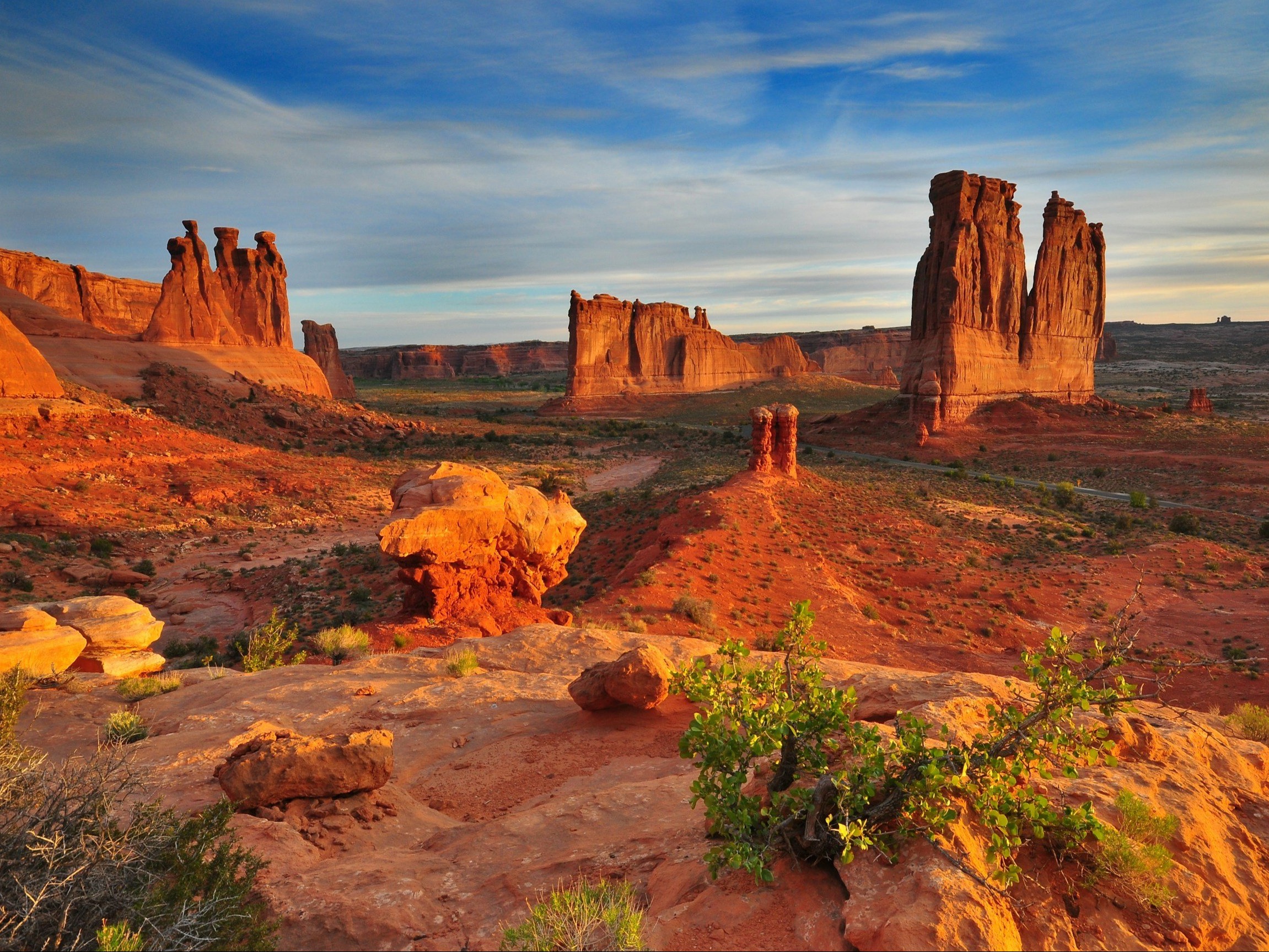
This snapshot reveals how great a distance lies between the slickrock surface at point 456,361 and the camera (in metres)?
161

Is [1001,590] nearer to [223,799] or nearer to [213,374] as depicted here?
[223,799]

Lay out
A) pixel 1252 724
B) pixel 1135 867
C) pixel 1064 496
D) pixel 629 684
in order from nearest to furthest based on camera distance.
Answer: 1. pixel 1135 867
2. pixel 1252 724
3. pixel 629 684
4. pixel 1064 496

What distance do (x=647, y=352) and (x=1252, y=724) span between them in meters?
88.7

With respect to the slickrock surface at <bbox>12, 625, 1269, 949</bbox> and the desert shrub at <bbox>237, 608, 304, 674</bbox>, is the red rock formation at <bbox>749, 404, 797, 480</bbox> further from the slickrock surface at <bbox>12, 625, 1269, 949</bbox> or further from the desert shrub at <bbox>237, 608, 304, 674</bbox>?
the desert shrub at <bbox>237, 608, 304, 674</bbox>

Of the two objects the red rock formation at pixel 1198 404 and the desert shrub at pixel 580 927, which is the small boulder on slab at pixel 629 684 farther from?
the red rock formation at pixel 1198 404

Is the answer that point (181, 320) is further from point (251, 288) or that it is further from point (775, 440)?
point (775, 440)

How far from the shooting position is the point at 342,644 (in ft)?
43.0

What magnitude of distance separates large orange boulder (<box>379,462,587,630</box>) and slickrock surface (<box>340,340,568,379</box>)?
137 metres

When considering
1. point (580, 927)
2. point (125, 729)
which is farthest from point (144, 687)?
point (580, 927)

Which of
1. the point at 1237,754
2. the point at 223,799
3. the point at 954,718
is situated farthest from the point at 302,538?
the point at 1237,754

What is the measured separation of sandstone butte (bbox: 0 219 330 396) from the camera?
141ft

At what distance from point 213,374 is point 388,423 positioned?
491 inches

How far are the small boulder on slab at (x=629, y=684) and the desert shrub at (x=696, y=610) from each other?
7745 millimetres

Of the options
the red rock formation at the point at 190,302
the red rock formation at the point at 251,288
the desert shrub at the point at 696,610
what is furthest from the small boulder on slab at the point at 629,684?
the red rock formation at the point at 251,288
